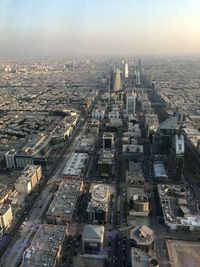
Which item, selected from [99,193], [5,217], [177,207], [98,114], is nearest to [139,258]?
[99,193]

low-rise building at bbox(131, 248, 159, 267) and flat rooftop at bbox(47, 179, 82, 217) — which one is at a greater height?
flat rooftop at bbox(47, 179, 82, 217)

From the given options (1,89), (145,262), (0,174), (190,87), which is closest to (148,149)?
(0,174)

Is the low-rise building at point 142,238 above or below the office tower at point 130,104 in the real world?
below

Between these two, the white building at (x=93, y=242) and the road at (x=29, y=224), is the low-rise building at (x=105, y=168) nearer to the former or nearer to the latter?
the road at (x=29, y=224)

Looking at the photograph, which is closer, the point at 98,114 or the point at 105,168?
the point at 105,168

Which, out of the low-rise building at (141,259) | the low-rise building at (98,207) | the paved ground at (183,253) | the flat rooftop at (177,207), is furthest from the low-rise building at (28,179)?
the paved ground at (183,253)

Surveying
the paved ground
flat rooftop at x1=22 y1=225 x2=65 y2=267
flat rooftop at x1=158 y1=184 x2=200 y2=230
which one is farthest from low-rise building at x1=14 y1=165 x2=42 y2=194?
the paved ground

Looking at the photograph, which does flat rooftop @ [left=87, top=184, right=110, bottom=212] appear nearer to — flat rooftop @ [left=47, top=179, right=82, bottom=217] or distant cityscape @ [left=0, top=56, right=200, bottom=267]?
distant cityscape @ [left=0, top=56, right=200, bottom=267]

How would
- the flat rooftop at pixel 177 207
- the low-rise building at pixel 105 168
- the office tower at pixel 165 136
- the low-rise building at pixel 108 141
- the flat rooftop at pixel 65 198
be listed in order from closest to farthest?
the flat rooftop at pixel 177 207
the flat rooftop at pixel 65 198
the low-rise building at pixel 105 168
the office tower at pixel 165 136
the low-rise building at pixel 108 141

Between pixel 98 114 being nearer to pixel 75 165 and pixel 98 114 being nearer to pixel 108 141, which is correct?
pixel 108 141

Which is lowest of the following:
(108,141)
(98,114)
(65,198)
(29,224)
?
(29,224)
